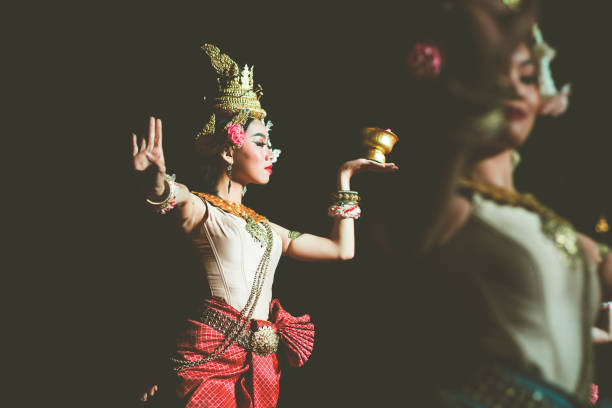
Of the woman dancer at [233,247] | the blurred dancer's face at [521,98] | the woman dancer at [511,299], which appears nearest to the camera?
the woman dancer at [511,299]

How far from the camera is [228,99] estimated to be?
2457mm

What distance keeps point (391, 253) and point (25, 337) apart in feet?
6.48

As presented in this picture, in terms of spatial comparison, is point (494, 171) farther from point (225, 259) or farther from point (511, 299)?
point (225, 259)

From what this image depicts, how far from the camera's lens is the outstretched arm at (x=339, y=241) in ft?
7.68

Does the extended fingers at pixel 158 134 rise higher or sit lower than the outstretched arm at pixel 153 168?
higher

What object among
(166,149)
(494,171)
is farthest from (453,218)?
(166,149)

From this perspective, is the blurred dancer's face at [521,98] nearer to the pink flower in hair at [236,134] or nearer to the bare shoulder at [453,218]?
the bare shoulder at [453,218]

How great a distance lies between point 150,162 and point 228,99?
0.79 m

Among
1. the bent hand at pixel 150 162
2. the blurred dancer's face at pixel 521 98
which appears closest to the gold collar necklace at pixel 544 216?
the blurred dancer's face at pixel 521 98

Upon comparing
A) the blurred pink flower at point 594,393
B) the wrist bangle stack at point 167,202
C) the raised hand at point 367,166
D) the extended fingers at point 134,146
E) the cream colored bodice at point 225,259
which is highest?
the extended fingers at point 134,146

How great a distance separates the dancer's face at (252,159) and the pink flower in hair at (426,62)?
131 centimetres

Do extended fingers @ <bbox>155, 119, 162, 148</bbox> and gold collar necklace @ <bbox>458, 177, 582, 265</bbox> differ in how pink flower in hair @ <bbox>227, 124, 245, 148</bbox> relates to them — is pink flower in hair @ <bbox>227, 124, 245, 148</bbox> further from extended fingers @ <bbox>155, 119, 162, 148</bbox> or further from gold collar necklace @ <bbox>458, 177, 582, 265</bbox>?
gold collar necklace @ <bbox>458, 177, 582, 265</bbox>

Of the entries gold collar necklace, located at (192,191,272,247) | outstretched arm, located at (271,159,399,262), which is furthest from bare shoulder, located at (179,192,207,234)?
Answer: outstretched arm, located at (271,159,399,262)

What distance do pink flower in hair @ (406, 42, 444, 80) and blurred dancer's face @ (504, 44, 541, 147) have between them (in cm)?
15
